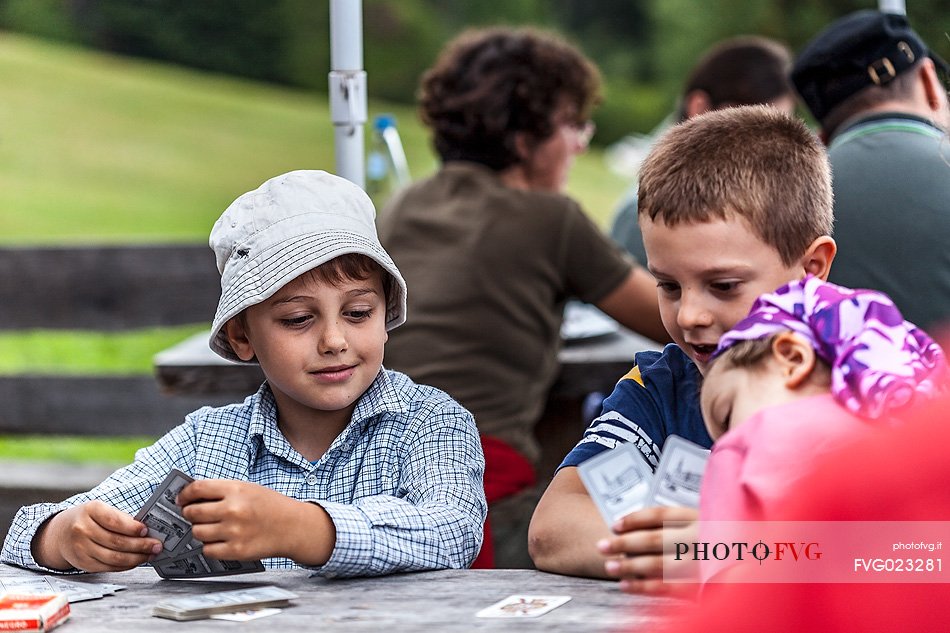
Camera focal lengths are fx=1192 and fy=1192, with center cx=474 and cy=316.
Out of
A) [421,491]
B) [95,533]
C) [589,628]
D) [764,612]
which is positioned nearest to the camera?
[764,612]

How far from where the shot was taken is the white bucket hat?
184 cm

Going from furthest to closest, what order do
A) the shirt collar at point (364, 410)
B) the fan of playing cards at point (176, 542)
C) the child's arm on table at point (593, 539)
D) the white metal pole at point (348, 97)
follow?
the white metal pole at point (348, 97)
the shirt collar at point (364, 410)
the fan of playing cards at point (176, 542)
the child's arm on table at point (593, 539)

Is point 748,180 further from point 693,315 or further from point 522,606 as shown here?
point 522,606

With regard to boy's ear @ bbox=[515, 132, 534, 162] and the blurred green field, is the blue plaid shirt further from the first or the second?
the blurred green field

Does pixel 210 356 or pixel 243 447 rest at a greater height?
pixel 210 356

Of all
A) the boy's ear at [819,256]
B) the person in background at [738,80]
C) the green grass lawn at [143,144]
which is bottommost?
the boy's ear at [819,256]

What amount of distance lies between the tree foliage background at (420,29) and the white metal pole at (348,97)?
17.4 metres

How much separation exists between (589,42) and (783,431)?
815 inches

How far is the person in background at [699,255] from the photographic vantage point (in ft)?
5.40

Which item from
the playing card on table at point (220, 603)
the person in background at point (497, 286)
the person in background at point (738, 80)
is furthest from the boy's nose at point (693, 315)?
the person in background at point (738, 80)

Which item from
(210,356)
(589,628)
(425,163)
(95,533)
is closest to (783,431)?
(589,628)

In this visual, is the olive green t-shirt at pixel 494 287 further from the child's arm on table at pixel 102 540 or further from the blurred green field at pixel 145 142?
the blurred green field at pixel 145 142

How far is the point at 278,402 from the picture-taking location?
1.99m

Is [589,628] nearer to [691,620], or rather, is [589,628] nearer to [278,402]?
[691,620]
